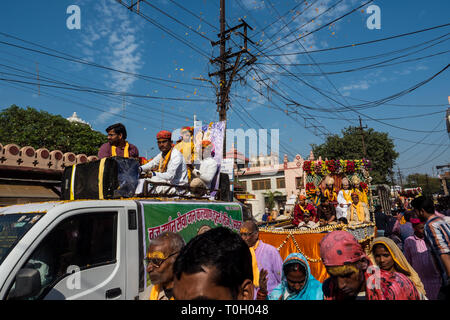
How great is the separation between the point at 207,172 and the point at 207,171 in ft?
0.10

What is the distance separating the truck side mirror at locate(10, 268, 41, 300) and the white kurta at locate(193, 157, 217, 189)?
3743mm

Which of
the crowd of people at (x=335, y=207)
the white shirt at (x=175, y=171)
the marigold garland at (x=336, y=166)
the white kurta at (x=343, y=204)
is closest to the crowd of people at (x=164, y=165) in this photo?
the white shirt at (x=175, y=171)

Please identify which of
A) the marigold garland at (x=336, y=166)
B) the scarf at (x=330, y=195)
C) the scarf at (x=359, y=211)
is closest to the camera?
the scarf at (x=359, y=211)

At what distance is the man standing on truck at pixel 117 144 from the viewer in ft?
16.1

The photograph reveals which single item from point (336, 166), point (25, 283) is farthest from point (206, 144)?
point (336, 166)

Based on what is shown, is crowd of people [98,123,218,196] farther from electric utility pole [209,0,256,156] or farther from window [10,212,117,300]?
electric utility pole [209,0,256,156]

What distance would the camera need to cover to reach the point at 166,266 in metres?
2.33

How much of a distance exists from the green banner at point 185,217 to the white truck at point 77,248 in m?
0.01

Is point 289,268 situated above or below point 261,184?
below

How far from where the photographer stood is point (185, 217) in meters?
4.00

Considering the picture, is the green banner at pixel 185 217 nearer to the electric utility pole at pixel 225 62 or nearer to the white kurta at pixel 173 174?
the white kurta at pixel 173 174

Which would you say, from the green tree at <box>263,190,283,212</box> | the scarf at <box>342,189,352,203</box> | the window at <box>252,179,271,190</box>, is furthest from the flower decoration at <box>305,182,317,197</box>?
the window at <box>252,179,271,190</box>

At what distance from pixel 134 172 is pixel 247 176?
3639cm

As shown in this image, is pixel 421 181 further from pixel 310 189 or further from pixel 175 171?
pixel 175 171
